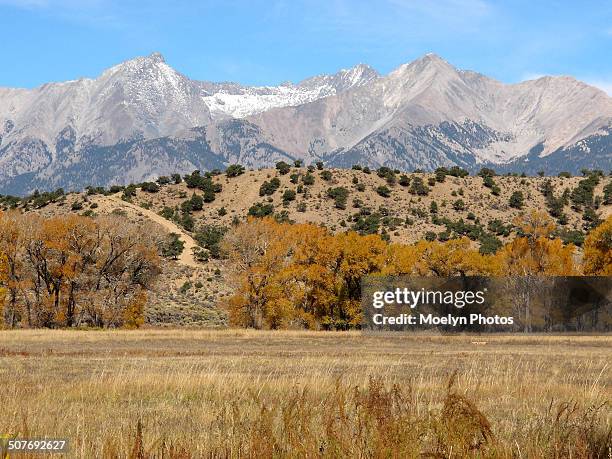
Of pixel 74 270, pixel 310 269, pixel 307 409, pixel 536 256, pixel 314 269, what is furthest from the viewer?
pixel 536 256

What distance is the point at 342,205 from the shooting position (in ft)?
579

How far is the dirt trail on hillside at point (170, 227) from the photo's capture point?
131 meters

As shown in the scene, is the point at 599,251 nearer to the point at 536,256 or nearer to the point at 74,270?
the point at 536,256

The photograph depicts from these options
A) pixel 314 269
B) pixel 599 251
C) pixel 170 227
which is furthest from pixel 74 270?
pixel 170 227

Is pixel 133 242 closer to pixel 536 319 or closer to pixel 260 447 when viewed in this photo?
pixel 536 319

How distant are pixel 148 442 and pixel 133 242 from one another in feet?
234

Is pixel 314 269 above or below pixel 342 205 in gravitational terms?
below

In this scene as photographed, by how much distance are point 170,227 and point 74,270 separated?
64010 millimetres

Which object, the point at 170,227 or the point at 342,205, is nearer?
the point at 170,227

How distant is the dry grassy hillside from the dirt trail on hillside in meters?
0.25

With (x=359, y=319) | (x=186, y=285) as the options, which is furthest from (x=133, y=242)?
(x=186, y=285)

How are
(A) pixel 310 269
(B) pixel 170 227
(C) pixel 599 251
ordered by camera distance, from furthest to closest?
(B) pixel 170 227, (C) pixel 599 251, (A) pixel 310 269

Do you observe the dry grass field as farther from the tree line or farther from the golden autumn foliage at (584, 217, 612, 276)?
the golden autumn foliage at (584, 217, 612, 276)

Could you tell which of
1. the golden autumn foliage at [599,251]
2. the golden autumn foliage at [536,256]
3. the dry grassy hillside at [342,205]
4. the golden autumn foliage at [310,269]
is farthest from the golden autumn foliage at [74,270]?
the golden autumn foliage at [599,251]
